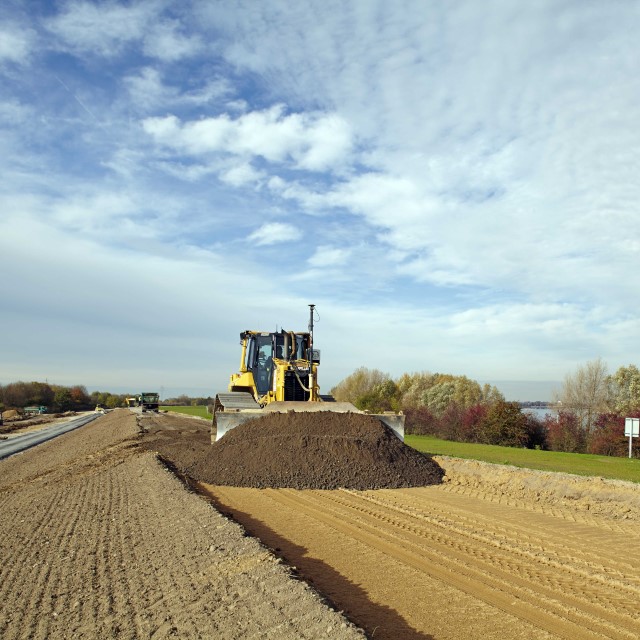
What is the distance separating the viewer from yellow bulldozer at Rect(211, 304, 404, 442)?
49.7 ft

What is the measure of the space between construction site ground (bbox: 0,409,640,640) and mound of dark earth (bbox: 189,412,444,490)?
0.55 meters

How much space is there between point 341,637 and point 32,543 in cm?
561

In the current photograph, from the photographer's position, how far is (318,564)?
6.75 m

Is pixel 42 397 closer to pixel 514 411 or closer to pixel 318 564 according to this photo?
pixel 514 411

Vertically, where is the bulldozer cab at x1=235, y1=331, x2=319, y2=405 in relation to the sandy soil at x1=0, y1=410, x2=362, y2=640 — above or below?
above

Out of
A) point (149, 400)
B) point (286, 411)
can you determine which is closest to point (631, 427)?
point (286, 411)

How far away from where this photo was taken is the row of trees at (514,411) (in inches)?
1335

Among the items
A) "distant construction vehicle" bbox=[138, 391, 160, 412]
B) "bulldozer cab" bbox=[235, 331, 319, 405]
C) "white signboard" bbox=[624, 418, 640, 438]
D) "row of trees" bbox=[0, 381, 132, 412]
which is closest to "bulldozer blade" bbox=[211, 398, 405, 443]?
"bulldozer cab" bbox=[235, 331, 319, 405]

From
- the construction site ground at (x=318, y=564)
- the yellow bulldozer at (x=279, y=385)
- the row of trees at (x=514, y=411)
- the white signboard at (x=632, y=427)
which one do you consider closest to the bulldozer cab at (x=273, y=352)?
the yellow bulldozer at (x=279, y=385)

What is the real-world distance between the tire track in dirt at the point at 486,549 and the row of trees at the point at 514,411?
2414 centimetres

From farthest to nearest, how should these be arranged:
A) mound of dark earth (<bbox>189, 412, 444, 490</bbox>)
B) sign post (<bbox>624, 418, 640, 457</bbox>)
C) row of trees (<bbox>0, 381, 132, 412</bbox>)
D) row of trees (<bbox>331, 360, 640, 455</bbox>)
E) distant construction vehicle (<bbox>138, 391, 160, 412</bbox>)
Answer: row of trees (<bbox>0, 381, 132, 412</bbox>)
distant construction vehicle (<bbox>138, 391, 160, 412</bbox>)
row of trees (<bbox>331, 360, 640, 455</bbox>)
sign post (<bbox>624, 418, 640, 457</bbox>)
mound of dark earth (<bbox>189, 412, 444, 490</bbox>)

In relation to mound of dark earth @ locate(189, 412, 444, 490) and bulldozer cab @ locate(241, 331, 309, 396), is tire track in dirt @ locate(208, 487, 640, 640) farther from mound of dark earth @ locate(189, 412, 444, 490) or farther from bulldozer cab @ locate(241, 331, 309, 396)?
bulldozer cab @ locate(241, 331, 309, 396)

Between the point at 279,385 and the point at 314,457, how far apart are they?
4.10 meters

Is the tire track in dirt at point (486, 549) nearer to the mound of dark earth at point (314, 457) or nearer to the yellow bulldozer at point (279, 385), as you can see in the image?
the mound of dark earth at point (314, 457)
